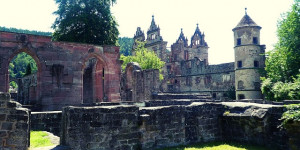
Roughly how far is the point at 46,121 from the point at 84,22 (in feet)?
63.2

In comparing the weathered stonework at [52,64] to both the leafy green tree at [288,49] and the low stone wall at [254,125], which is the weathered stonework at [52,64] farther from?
the leafy green tree at [288,49]

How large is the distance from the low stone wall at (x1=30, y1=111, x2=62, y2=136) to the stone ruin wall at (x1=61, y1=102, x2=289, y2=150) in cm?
236

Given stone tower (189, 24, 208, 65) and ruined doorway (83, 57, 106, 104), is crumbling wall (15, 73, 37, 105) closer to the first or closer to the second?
ruined doorway (83, 57, 106, 104)

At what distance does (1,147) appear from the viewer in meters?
5.76

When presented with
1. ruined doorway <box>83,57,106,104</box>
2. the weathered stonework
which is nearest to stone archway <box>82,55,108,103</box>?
ruined doorway <box>83,57,106,104</box>

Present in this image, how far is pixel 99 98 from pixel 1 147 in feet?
41.5

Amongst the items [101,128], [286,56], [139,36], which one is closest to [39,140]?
[101,128]

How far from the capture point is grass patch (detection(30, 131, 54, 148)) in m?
6.66

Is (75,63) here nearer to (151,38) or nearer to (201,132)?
(201,132)

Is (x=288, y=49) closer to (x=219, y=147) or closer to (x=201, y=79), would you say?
(x=201, y=79)

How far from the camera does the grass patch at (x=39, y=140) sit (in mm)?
6659

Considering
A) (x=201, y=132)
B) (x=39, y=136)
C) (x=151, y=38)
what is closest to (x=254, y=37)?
(x=151, y=38)

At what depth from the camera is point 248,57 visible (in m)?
33.5

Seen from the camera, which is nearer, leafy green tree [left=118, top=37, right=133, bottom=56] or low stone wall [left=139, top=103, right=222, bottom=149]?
low stone wall [left=139, top=103, right=222, bottom=149]
